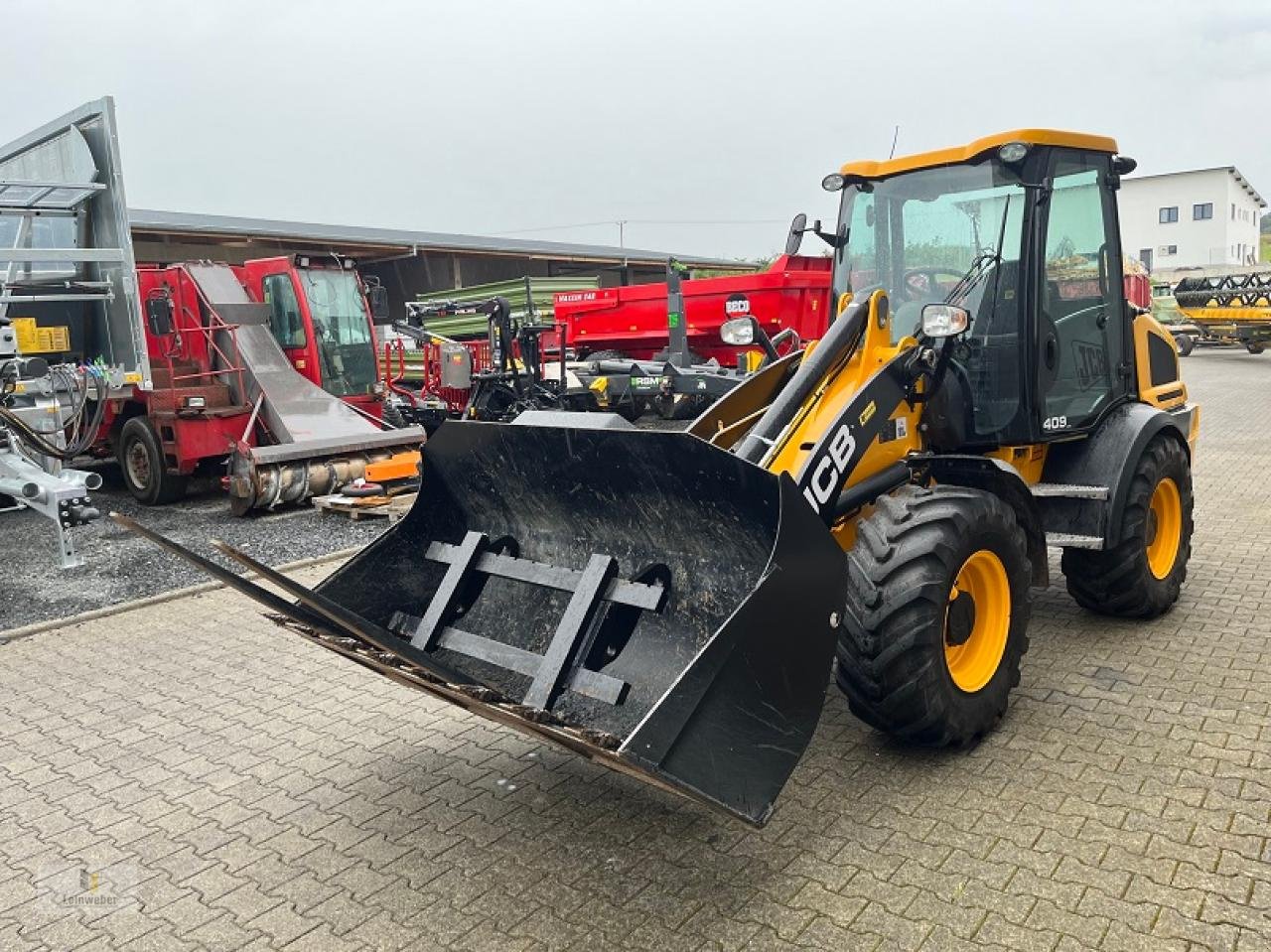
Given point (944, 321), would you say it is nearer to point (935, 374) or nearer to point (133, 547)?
point (935, 374)

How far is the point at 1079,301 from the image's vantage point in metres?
5.05

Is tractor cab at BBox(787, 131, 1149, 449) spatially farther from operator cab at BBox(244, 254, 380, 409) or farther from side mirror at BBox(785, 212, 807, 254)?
operator cab at BBox(244, 254, 380, 409)

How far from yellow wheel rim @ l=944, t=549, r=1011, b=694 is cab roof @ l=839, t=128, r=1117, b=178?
76.4 inches

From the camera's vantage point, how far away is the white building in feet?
182

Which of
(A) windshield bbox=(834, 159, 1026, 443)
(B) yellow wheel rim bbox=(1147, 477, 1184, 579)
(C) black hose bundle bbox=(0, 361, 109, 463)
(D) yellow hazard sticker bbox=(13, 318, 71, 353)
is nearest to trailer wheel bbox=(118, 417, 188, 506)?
(C) black hose bundle bbox=(0, 361, 109, 463)

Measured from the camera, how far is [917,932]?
9.16 ft

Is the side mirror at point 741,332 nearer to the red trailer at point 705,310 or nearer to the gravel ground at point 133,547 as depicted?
the gravel ground at point 133,547

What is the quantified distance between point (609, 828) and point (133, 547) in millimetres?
6468

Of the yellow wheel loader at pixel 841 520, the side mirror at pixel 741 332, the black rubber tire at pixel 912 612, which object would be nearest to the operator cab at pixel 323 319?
the side mirror at pixel 741 332

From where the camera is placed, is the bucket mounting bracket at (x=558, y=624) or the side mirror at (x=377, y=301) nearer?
the bucket mounting bracket at (x=558, y=624)

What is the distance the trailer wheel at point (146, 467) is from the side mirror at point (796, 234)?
7475 millimetres

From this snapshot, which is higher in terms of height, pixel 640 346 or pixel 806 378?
pixel 806 378

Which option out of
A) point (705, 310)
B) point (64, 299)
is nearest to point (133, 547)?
point (64, 299)

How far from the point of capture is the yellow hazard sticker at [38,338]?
7.50 metres
